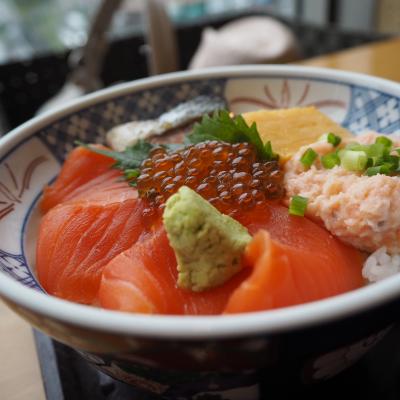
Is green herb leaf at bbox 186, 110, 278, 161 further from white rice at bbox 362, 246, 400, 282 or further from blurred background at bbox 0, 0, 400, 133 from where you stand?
blurred background at bbox 0, 0, 400, 133

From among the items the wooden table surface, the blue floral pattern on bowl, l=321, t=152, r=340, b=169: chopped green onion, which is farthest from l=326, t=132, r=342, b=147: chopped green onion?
the wooden table surface

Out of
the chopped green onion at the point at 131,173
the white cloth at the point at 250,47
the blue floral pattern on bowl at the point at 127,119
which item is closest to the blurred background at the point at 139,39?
the white cloth at the point at 250,47

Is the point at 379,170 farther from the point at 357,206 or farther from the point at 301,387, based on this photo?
the point at 301,387

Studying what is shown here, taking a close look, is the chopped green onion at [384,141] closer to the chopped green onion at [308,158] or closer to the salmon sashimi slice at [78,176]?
the chopped green onion at [308,158]

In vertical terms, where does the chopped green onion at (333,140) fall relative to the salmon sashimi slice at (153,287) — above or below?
above

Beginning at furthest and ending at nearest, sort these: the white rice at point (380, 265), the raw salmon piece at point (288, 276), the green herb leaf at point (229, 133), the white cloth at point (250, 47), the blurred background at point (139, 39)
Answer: the white cloth at point (250, 47) → the blurred background at point (139, 39) → the green herb leaf at point (229, 133) → the white rice at point (380, 265) → the raw salmon piece at point (288, 276)

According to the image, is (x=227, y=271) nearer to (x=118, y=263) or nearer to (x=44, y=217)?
(x=118, y=263)

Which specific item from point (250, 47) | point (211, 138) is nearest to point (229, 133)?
point (211, 138)

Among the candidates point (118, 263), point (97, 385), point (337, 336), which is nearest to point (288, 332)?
point (337, 336)
